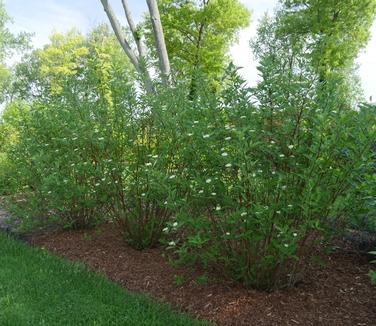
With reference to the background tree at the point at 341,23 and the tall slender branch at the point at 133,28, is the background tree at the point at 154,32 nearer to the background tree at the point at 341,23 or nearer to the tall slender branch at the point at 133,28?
the tall slender branch at the point at 133,28

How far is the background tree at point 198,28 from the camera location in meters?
16.8

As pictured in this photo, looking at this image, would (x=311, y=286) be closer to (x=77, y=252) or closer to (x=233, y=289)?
(x=233, y=289)

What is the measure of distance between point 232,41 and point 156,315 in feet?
57.2

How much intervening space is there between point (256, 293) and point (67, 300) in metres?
1.55

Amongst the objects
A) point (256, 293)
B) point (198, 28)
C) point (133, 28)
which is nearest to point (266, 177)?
point (256, 293)

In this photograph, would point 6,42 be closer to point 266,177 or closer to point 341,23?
point 341,23

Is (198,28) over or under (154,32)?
over

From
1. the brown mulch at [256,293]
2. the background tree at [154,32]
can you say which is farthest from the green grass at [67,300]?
the background tree at [154,32]

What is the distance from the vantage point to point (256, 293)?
11.9 feet

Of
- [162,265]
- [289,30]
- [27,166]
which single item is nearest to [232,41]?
[289,30]

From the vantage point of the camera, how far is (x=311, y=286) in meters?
3.80

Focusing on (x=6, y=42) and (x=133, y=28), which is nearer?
(x=133, y=28)

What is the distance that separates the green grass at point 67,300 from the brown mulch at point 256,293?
252mm

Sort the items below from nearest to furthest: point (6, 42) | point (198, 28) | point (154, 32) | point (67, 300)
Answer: point (67, 300)
point (154, 32)
point (198, 28)
point (6, 42)
